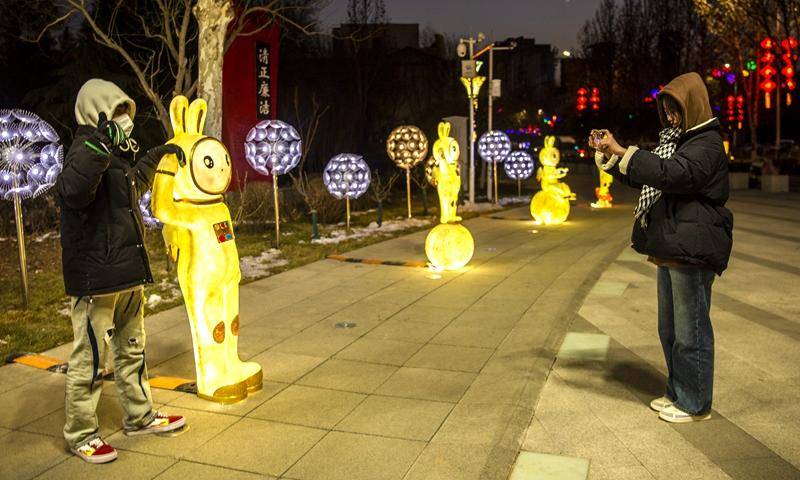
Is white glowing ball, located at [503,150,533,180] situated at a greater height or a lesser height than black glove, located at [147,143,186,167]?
lesser

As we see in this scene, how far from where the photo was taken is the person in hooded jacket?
400 centimetres

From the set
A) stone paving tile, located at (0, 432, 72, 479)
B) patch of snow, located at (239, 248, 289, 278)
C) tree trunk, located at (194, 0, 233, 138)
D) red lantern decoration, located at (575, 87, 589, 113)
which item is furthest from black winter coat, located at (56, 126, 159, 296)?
red lantern decoration, located at (575, 87, 589, 113)

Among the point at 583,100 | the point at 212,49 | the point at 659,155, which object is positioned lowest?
the point at 659,155

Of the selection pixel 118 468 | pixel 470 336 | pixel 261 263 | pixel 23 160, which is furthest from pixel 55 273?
pixel 118 468

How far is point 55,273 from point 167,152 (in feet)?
22.4

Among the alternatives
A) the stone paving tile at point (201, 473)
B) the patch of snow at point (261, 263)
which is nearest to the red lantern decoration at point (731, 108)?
the patch of snow at point (261, 263)

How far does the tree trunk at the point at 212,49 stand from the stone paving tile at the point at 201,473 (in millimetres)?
6689

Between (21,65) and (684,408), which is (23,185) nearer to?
(684,408)

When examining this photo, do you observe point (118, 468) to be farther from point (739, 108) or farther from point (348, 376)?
point (739, 108)

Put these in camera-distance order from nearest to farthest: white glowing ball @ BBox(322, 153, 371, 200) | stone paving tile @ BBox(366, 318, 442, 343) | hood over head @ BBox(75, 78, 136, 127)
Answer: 1. hood over head @ BBox(75, 78, 136, 127)
2. stone paving tile @ BBox(366, 318, 442, 343)
3. white glowing ball @ BBox(322, 153, 371, 200)

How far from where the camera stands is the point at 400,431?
422 cm

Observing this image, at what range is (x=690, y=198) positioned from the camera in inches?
163

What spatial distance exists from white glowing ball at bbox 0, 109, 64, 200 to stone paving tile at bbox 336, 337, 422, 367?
4412mm

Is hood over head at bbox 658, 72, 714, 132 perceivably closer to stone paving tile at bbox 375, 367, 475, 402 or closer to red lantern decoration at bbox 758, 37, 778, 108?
stone paving tile at bbox 375, 367, 475, 402
